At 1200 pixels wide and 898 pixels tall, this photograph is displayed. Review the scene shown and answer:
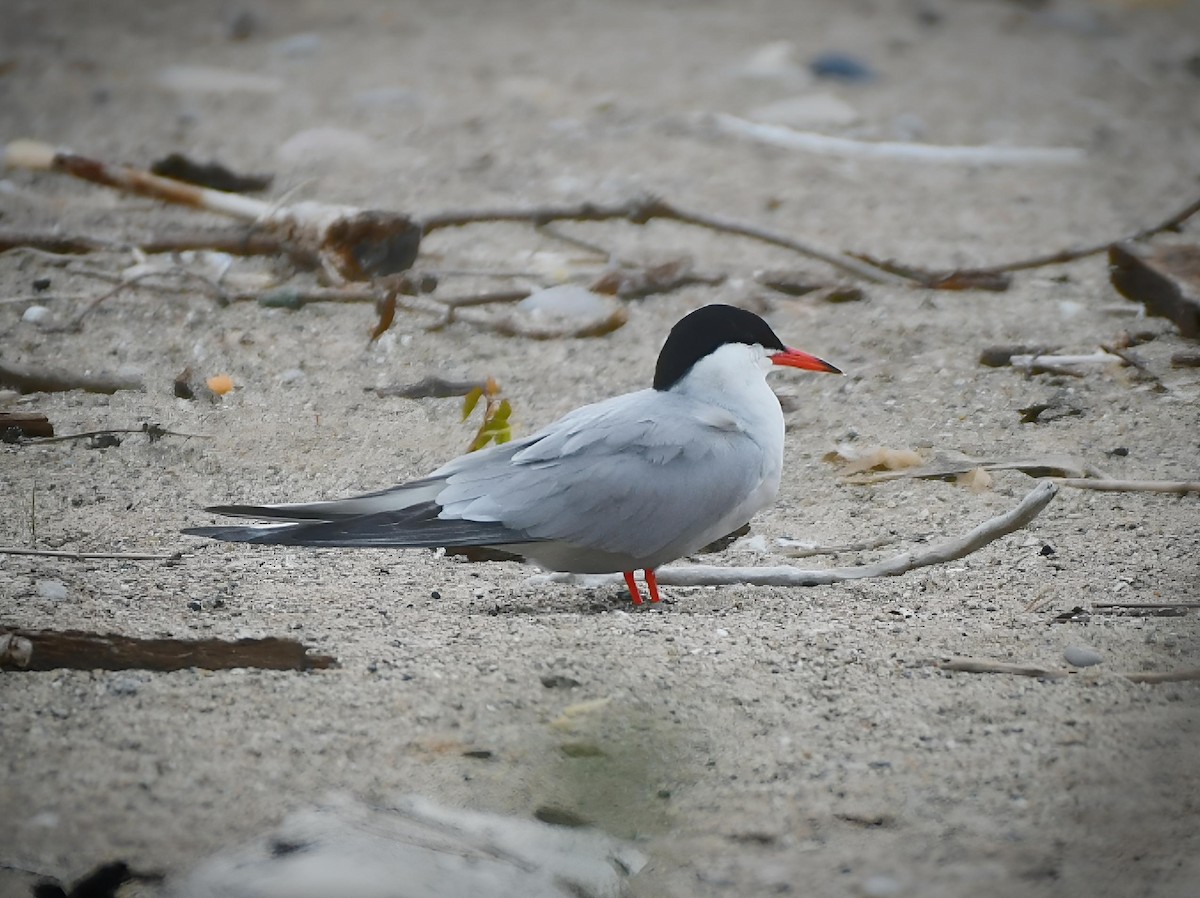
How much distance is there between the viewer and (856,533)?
130 inches

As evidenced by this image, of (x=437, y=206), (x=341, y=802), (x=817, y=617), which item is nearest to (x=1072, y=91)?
(x=437, y=206)

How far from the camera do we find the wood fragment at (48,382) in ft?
13.0

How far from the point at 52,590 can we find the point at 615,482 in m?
1.09

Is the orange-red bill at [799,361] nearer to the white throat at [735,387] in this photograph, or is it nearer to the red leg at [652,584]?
the white throat at [735,387]

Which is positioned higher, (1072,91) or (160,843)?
(1072,91)

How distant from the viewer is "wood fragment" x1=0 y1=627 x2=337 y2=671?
2459 millimetres

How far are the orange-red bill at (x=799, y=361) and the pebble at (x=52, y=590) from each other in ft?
5.24

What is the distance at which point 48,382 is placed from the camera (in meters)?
3.97

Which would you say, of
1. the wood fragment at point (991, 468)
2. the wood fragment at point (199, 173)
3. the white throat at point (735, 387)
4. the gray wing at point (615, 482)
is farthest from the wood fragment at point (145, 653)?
the wood fragment at point (199, 173)

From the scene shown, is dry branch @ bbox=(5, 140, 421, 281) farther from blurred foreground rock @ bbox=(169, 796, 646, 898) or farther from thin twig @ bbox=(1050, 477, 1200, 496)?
blurred foreground rock @ bbox=(169, 796, 646, 898)

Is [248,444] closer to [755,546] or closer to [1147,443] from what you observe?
[755,546]

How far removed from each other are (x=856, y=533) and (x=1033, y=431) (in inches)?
28.4

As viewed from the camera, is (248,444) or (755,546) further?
(248,444)

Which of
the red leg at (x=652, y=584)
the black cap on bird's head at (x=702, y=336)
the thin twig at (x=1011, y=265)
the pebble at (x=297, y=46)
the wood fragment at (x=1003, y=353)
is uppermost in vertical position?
the pebble at (x=297, y=46)
